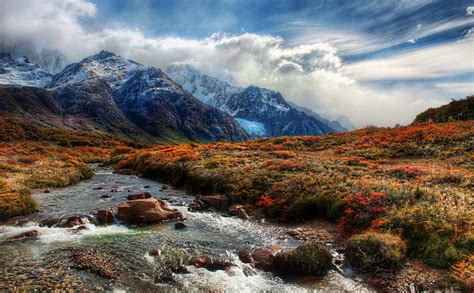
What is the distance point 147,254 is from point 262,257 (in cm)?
613

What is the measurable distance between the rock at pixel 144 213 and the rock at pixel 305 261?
35.3 feet

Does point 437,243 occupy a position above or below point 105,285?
above

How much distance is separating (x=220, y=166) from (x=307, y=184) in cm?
1510

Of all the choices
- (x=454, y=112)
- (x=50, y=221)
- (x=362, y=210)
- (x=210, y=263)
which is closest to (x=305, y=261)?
(x=210, y=263)

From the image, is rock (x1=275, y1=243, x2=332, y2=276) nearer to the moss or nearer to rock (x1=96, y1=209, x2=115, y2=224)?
the moss

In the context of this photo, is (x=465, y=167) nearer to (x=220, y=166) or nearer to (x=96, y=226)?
(x=220, y=166)

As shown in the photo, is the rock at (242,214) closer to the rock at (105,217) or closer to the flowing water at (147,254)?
the flowing water at (147,254)

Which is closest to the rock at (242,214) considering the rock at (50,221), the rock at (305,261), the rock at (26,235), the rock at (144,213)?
the rock at (144,213)

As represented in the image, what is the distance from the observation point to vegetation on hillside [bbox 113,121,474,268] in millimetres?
16445

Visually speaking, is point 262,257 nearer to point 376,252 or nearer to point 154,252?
point 376,252

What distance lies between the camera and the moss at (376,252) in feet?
47.8

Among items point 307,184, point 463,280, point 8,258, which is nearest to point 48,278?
point 8,258

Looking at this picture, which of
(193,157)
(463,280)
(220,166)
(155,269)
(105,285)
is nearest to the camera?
(463,280)

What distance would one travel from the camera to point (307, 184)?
2719cm
